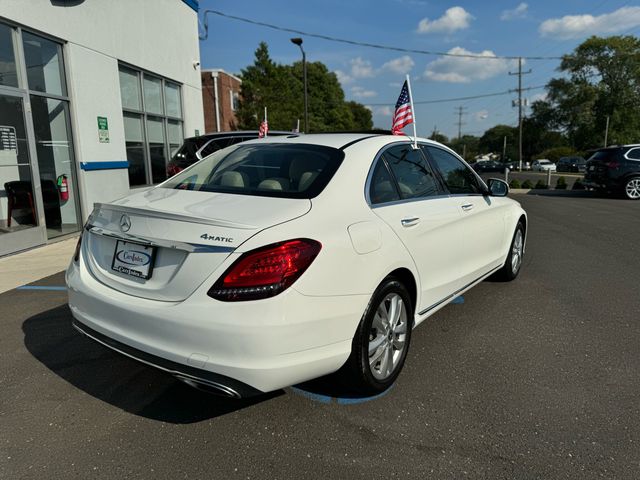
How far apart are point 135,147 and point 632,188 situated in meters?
14.6

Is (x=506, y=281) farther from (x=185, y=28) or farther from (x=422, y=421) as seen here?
(x=185, y=28)

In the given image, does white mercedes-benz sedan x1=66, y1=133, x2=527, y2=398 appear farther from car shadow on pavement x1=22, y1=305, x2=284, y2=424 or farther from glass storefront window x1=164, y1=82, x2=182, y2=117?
glass storefront window x1=164, y1=82, x2=182, y2=117

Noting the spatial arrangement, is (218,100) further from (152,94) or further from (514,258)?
(514,258)

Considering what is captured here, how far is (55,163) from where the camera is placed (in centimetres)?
830

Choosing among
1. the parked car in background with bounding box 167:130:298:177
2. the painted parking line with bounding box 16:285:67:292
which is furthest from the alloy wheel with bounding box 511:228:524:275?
the parked car in background with bounding box 167:130:298:177

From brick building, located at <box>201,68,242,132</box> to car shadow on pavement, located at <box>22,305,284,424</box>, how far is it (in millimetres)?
25382

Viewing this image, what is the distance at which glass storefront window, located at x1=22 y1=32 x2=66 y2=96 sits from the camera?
7570 mm

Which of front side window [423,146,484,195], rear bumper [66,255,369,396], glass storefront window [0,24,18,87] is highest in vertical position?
glass storefront window [0,24,18,87]

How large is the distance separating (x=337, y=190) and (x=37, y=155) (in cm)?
695

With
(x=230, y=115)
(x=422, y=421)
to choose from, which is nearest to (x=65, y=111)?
(x=422, y=421)

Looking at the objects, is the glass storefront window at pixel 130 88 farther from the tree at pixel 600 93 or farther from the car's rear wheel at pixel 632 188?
the tree at pixel 600 93

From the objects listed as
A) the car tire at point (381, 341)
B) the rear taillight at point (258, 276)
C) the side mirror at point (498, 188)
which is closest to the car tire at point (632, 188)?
the side mirror at point (498, 188)

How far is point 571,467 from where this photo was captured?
229 centimetres

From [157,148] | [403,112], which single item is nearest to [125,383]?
[403,112]
